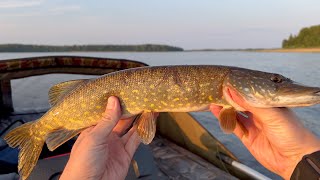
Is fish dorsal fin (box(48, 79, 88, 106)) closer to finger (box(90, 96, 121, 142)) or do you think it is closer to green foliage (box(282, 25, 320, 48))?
finger (box(90, 96, 121, 142))

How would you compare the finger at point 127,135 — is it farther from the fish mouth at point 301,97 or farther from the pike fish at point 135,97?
the fish mouth at point 301,97

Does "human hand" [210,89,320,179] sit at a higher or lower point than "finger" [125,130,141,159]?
higher

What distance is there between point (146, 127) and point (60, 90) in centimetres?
89

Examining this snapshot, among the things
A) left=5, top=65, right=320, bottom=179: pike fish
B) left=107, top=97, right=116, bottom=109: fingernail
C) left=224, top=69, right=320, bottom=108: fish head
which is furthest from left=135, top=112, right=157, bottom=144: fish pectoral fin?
left=224, top=69, right=320, bottom=108: fish head

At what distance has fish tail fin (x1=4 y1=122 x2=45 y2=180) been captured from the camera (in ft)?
9.64

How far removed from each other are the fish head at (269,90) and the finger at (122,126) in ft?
3.36

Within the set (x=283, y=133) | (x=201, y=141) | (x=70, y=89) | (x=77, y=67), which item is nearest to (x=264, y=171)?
(x=201, y=141)

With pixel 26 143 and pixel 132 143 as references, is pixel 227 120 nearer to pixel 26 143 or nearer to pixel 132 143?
pixel 132 143

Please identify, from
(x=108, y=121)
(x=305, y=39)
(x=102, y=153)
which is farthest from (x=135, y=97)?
(x=305, y=39)

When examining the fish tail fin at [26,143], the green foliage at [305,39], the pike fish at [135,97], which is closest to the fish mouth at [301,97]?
the pike fish at [135,97]

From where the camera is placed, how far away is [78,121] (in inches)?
119

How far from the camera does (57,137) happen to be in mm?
2959

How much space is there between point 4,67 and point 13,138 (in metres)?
3.35

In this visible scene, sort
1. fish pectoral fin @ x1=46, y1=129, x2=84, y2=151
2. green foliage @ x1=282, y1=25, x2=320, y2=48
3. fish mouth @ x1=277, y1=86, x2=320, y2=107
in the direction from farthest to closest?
green foliage @ x1=282, y1=25, x2=320, y2=48 < fish pectoral fin @ x1=46, y1=129, x2=84, y2=151 < fish mouth @ x1=277, y1=86, x2=320, y2=107
